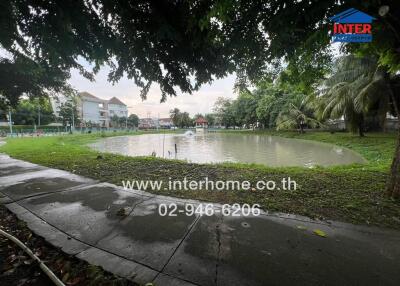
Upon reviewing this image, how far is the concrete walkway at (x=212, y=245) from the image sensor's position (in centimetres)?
188

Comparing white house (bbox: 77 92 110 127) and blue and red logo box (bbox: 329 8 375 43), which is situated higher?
white house (bbox: 77 92 110 127)

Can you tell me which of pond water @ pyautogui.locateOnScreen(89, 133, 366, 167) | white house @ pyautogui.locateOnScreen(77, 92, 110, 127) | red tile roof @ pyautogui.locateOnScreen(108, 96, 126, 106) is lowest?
pond water @ pyautogui.locateOnScreen(89, 133, 366, 167)

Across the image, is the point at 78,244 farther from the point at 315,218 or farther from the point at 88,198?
the point at 315,218

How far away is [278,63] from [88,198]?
4.33 metres

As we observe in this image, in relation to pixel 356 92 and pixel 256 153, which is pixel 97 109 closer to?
pixel 256 153

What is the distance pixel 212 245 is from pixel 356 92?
1676 centimetres

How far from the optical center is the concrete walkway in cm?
188

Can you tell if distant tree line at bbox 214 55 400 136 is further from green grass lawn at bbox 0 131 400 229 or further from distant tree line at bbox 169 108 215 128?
distant tree line at bbox 169 108 215 128

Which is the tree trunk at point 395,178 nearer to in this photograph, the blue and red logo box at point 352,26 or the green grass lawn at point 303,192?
the green grass lawn at point 303,192

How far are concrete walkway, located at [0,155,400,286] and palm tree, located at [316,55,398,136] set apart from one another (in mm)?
12457

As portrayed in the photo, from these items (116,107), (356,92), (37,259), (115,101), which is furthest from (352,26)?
(115,101)

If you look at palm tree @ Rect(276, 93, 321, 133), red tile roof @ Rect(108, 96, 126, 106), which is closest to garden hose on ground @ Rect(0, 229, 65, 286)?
palm tree @ Rect(276, 93, 321, 133)

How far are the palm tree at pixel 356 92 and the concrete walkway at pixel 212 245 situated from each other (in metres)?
12.5

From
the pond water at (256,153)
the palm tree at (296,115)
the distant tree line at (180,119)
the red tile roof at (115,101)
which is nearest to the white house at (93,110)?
the red tile roof at (115,101)
